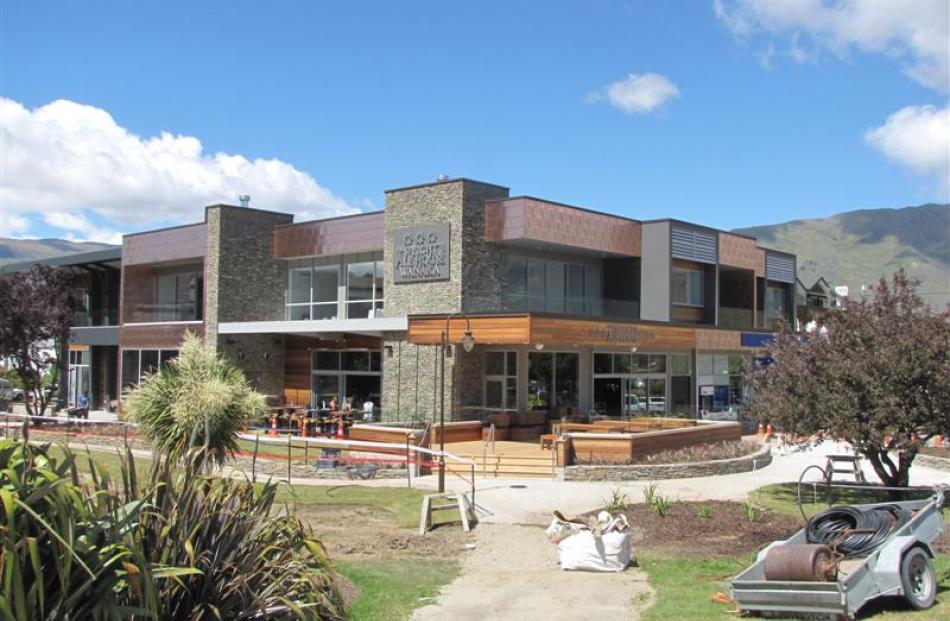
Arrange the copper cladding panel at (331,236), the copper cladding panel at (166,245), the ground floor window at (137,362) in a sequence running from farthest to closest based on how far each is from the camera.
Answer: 1. the ground floor window at (137,362)
2. the copper cladding panel at (166,245)
3. the copper cladding panel at (331,236)

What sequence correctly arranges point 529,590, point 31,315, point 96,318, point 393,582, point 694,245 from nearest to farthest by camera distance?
point 529,590, point 393,582, point 31,315, point 694,245, point 96,318

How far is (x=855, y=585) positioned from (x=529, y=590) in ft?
11.4

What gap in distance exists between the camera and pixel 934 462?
2412 cm

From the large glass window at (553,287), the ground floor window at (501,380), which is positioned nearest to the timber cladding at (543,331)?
the ground floor window at (501,380)

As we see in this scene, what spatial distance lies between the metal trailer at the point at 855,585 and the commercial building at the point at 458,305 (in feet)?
54.2

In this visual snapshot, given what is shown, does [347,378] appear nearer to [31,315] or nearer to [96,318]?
[31,315]

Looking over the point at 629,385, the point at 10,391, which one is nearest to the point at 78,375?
the point at 10,391

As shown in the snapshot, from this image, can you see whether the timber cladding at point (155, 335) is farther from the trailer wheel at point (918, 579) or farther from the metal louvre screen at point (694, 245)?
the trailer wheel at point (918, 579)

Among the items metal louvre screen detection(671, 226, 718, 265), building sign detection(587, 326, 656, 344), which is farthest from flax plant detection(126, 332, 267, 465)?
metal louvre screen detection(671, 226, 718, 265)

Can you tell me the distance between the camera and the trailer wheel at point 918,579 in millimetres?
8578

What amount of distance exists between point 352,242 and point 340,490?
1636cm

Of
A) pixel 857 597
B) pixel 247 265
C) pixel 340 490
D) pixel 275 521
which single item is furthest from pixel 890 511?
pixel 247 265

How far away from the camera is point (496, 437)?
89.8 ft

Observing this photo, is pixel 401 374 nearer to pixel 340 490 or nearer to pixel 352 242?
pixel 352 242
